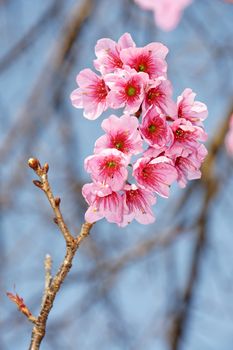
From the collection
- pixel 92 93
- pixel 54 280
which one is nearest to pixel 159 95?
pixel 92 93

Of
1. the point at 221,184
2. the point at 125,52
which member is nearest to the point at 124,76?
the point at 125,52

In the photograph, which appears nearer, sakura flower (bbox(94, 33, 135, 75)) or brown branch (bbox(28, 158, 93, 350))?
brown branch (bbox(28, 158, 93, 350))

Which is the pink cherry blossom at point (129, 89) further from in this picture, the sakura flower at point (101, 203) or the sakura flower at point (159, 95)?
the sakura flower at point (101, 203)

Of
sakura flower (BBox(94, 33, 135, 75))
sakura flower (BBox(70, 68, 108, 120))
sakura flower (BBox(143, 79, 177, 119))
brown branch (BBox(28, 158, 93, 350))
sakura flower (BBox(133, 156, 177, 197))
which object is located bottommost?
brown branch (BBox(28, 158, 93, 350))

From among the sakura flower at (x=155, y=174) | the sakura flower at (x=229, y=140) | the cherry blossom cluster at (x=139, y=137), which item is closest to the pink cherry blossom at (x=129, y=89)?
the cherry blossom cluster at (x=139, y=137)

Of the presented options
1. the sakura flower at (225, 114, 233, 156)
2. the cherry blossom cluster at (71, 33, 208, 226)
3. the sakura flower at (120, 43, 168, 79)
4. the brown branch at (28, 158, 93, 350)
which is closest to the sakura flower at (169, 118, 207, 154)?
the cherry blossom cluster at (71, 33, 208, 226)

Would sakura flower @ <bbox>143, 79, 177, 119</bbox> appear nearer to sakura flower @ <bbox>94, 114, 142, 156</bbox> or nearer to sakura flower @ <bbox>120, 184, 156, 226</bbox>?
sakura flower @ <bbox>94, 114, 142, 156</bbox>

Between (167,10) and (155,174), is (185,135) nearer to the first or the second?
(155,174)
